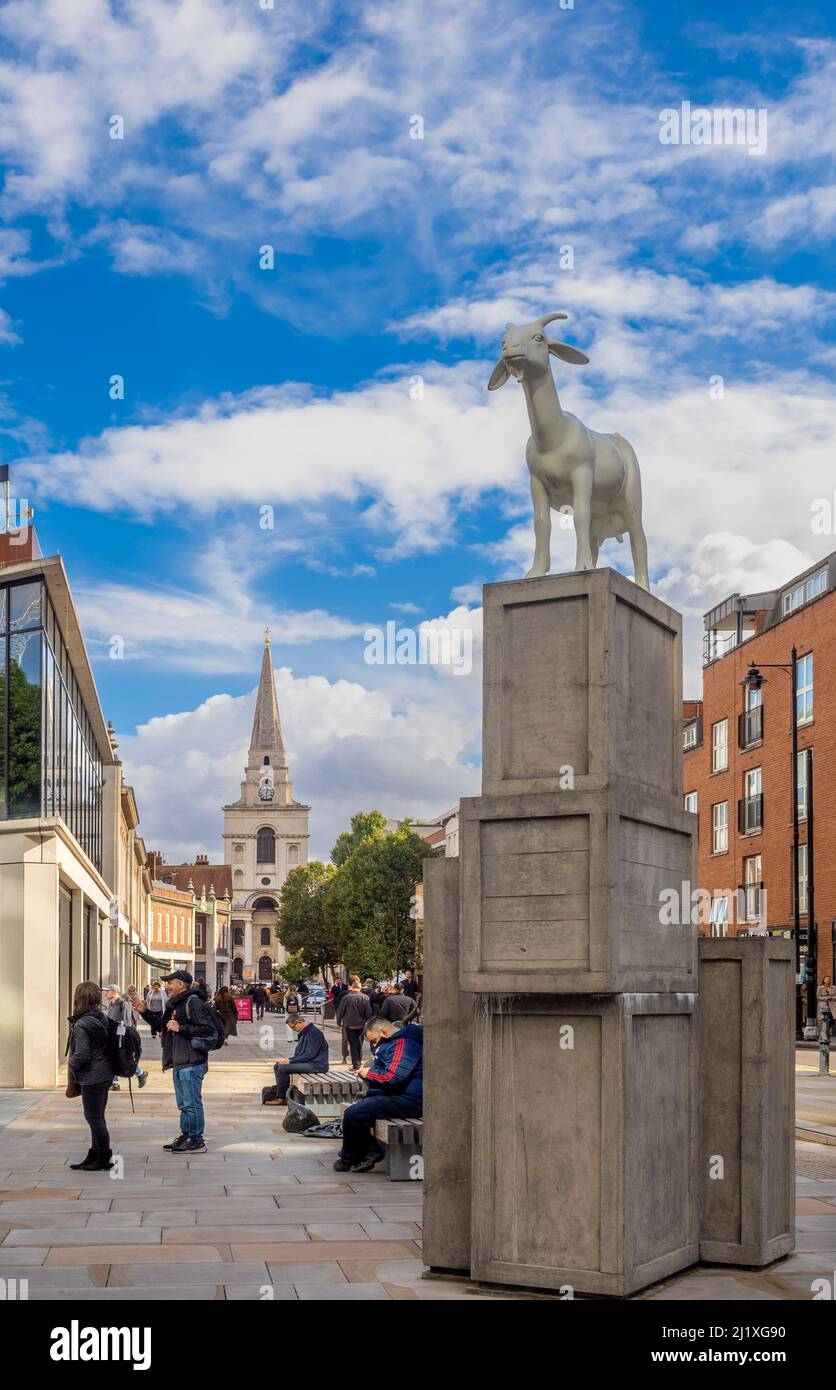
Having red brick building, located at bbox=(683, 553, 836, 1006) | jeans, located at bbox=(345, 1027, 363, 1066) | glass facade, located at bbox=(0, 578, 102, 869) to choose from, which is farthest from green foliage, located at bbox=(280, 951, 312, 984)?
jeans, located at bbox=(345, 1027, 363, 1066)

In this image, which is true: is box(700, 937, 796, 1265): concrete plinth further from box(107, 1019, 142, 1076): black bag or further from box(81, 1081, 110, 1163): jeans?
box(81, 1081, 110, 1163): jeans

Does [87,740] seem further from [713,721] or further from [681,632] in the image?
[681,632]

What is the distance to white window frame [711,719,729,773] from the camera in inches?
2046

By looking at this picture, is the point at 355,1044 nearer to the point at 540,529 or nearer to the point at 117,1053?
the point at 117,1053

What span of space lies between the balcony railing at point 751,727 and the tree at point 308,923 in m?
51.0

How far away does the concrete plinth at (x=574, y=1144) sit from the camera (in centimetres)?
743

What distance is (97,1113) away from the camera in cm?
1227

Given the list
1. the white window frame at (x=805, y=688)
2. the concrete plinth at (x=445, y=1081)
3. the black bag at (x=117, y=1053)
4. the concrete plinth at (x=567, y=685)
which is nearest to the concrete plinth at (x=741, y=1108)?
the concrete plinth at (x=567, y=685)

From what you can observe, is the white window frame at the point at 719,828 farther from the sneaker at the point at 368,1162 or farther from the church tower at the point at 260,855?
the church tower at the point at 260,855

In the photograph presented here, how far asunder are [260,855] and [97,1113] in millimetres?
166551

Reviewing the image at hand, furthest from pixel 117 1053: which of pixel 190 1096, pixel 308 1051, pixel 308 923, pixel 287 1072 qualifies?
pixel 308 923

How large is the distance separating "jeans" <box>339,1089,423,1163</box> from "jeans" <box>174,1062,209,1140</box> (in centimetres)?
170

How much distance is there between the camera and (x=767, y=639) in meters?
47.1

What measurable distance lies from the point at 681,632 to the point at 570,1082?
283 centimetres
